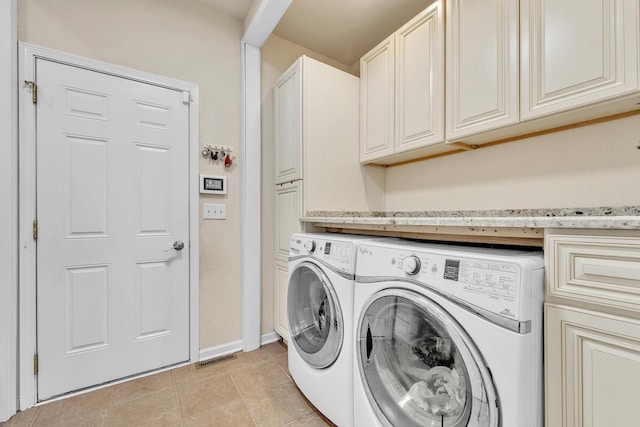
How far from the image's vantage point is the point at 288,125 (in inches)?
81.0

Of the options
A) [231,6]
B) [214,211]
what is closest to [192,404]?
[214,211]

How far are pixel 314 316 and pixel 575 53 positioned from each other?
5.78 feet

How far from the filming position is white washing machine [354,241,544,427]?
71 centimetres

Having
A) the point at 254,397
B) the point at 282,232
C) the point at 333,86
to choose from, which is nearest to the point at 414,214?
the point at 282,232

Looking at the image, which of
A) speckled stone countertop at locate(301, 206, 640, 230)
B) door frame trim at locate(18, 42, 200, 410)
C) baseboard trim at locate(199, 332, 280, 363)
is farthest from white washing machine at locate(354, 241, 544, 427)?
door frame trim at locate(18, 42, 200, 410)

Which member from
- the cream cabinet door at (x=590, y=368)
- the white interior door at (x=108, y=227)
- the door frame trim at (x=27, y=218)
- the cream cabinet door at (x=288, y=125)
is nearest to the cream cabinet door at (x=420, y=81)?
the cream cabinet door at (x=288, y=125)

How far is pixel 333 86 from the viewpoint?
2062 mm

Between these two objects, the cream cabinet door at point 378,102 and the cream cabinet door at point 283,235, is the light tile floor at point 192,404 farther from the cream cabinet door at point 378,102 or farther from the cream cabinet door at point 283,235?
A: the cream cabinet door at point 378,102

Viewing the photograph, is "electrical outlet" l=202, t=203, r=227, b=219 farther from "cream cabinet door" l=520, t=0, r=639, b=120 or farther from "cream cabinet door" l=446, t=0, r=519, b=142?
"cream cabinet door" l=520, t=0, r=639, b=120

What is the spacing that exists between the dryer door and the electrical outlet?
1.36 metres

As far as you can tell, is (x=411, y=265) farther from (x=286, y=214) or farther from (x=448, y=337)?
(x=286, y=214)

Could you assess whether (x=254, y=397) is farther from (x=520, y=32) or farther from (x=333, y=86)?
(x=520, y=32)

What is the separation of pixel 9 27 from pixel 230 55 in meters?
1.18

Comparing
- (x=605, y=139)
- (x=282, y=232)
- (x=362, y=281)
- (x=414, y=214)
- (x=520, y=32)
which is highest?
(x=520, y=32)
